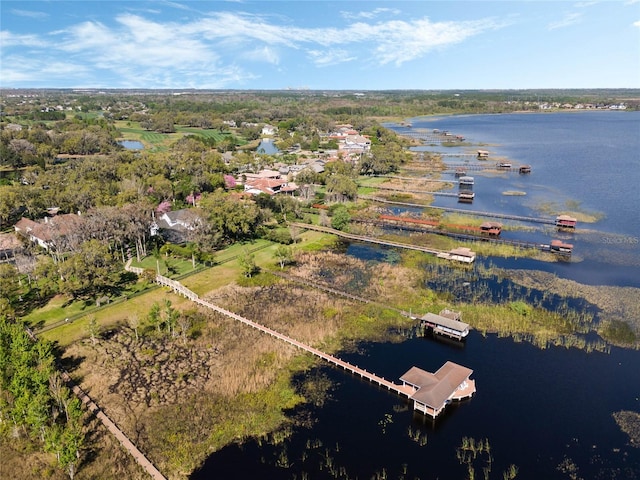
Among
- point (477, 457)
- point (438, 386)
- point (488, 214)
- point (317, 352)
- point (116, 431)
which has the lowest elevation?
point (477, 457)

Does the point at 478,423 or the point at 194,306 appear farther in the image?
the point at 194,306

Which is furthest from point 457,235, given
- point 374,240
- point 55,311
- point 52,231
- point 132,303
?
point 52,231

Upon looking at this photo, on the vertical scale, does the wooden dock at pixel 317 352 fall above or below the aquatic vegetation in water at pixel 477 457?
above

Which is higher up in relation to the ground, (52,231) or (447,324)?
(52,231)

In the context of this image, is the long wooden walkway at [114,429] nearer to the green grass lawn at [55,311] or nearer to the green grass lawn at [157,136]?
the green grass lawn at [55,311]

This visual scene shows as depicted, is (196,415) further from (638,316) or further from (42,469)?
(638,316)

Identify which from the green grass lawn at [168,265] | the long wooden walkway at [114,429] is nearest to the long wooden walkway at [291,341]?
the green grass lawn at [168,265]

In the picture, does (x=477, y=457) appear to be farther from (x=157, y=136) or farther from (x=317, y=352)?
(x=157, y=136)
